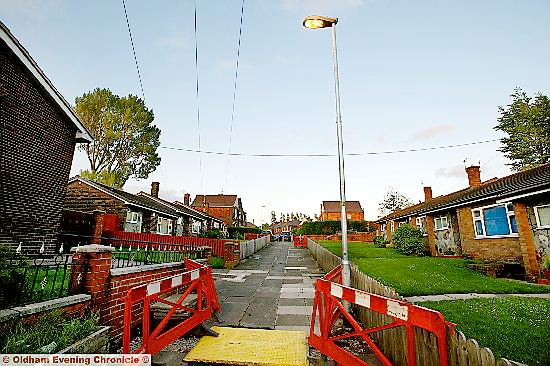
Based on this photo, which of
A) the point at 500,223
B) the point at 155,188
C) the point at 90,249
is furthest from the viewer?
the point at 155,188

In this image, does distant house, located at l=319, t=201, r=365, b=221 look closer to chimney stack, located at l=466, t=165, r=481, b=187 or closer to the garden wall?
chimney stack, located at l=466, t=165, r=481, b=187

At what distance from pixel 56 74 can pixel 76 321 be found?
11.5 meters

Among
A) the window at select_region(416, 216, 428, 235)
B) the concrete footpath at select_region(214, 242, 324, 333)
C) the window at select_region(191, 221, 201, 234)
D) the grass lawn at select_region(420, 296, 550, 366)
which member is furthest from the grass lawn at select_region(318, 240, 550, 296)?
the window at select_region(191, 221, 201, 234)

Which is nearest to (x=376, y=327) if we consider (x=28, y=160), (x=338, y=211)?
(x=28, y=160)

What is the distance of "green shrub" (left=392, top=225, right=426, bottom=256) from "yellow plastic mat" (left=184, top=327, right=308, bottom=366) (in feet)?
53.9

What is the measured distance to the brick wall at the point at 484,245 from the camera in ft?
40.2

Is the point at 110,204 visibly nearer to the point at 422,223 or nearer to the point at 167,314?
the point at 167,314

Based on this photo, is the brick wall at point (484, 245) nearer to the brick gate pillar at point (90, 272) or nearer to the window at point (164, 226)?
the brick gate pillar at point (90, 272)

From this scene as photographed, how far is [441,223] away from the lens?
18938mm

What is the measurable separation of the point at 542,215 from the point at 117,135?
1145 inches

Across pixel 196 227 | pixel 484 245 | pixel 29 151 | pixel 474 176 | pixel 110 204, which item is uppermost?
pixel 474 176

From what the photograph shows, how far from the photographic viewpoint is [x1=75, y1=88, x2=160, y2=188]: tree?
24891mm

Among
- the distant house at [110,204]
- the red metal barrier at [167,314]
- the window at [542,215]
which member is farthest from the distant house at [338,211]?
the red metal barrier at [167,314]

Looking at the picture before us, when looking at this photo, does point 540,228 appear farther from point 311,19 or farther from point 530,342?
point 311,19
